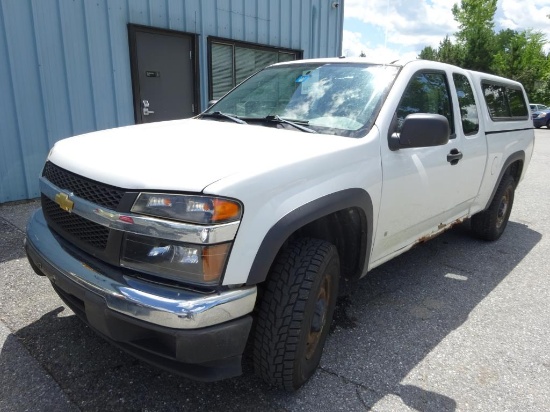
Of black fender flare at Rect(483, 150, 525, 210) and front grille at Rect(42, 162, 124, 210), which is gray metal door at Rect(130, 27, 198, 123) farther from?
black fender flare at Rect(483, 150, 525, 210)

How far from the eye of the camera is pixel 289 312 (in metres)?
2.04

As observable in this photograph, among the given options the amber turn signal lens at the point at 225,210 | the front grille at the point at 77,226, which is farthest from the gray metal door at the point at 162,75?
the amber turn signal lens at the point at 225,210

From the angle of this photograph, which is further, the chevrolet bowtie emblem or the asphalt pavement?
the asphalt pavement

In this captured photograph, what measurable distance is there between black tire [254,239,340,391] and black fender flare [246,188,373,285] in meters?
0.16

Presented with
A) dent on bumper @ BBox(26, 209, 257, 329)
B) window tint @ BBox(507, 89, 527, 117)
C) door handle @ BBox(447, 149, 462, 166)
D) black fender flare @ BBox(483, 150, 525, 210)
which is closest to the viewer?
dent on bumper @ BBox(26, 209, 257, 329)

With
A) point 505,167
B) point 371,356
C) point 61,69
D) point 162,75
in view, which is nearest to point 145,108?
point 162,75

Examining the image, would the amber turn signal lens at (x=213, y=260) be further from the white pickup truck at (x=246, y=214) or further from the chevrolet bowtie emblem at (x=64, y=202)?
the chevrolet bowtie emblem at (x=64, y=202)

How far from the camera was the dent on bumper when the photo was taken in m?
1.73

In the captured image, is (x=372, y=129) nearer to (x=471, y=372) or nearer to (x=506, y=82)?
(x=471, y=372)

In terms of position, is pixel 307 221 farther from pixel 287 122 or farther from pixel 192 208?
pixel 287 122

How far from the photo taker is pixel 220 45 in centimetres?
742

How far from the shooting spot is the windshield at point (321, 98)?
269 cm

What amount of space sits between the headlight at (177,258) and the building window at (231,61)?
5917 mm

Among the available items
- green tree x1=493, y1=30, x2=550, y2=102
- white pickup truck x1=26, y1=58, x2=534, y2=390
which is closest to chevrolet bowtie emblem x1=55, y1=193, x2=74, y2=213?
white pickup truck x1=26, y1=58, x2=534, y2=390
